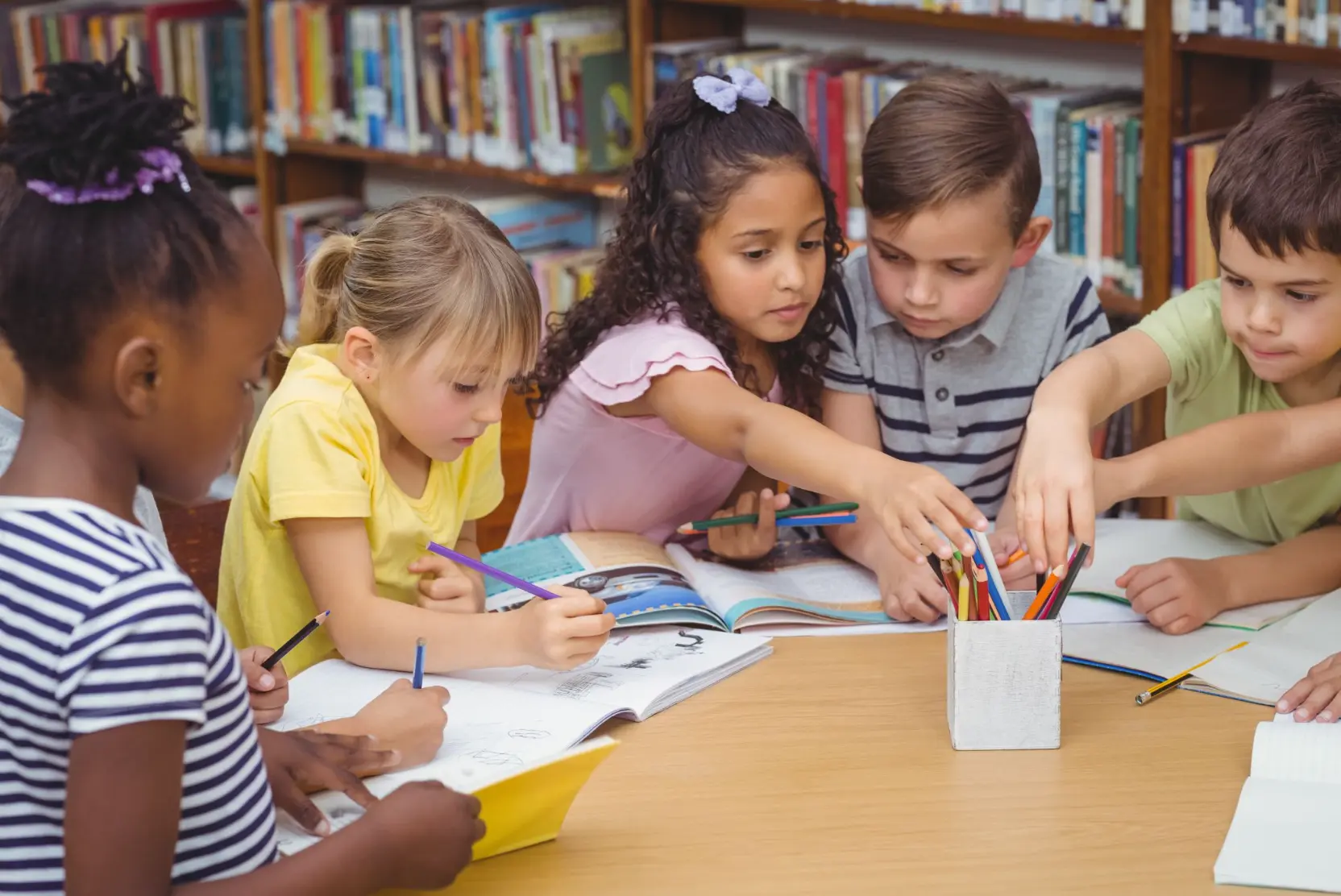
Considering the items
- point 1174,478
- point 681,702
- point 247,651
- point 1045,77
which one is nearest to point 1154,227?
point 1045,77

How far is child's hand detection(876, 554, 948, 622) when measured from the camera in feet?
4.71

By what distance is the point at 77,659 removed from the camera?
780 millimetres

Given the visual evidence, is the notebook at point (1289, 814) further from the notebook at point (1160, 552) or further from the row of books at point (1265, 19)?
the row of books at point (1265, 19)

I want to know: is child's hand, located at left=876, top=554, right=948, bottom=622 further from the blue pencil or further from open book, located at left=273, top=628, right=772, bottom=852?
the blue pencil

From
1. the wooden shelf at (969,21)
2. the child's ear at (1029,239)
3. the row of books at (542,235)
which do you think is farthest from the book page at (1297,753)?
the row of books at (542,235)

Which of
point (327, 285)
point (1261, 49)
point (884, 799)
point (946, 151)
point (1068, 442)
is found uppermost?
point (1261, 49)

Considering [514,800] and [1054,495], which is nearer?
[514,800]

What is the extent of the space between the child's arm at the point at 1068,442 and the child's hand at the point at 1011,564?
54 millimetres

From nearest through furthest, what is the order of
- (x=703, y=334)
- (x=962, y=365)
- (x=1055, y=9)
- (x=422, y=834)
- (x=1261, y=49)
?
(x=422, y=834) < (x=703, y=334) < (x=962, y=365) < (x=1261, y=49) < (x=1055, y=9)

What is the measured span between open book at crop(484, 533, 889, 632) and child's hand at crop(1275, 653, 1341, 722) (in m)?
0.37

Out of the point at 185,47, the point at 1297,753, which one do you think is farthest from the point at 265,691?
the point at 185,47

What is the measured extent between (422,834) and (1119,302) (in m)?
1.97

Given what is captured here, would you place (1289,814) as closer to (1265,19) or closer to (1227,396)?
(1227,396)

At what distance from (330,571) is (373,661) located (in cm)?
9
